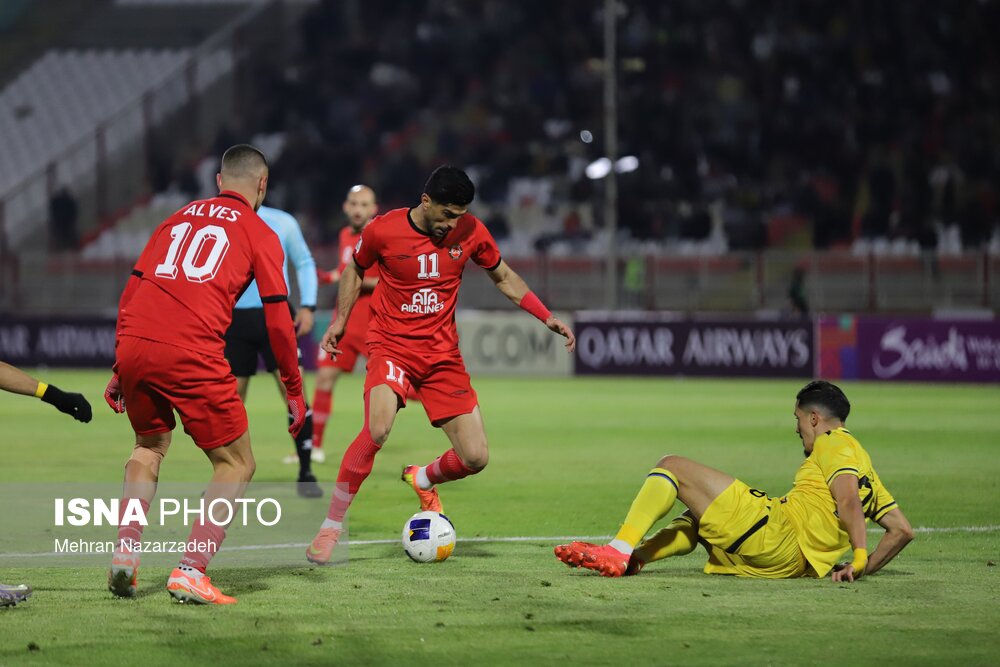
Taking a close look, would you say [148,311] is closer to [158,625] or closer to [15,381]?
[15,381]

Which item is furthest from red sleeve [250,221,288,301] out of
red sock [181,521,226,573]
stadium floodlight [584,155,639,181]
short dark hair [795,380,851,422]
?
stadium floodlight [584,155,639,181]

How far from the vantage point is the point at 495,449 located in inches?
580

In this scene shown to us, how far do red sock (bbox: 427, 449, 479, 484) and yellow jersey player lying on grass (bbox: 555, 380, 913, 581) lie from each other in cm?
125

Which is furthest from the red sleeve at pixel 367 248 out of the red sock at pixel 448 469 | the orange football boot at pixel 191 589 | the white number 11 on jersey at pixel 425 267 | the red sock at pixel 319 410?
the red sock at pixel 319 410

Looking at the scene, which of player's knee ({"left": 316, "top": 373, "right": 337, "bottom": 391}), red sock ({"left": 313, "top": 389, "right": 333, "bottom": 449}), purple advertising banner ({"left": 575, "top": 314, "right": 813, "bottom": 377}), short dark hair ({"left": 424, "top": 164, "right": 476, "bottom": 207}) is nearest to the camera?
short dark hair ({"left": 424, "top": 164, "right": 476, "bottom": 207})

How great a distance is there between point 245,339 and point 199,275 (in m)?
4.28

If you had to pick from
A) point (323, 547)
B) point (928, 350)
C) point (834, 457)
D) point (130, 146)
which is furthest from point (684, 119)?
point (834, 457)

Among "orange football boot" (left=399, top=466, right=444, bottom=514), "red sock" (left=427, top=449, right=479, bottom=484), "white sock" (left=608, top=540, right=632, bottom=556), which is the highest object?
"red sock" (left=427, top=449, right=479, bottom=484)

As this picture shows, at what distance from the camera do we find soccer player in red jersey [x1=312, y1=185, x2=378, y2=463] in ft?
41.2

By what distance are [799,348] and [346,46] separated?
1739 centimetres

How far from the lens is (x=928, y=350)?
2483 cm

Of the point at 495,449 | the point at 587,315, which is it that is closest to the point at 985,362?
the point at 587,315

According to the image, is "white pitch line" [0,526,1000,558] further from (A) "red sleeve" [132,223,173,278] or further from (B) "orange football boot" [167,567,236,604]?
(A) "red sleeve" [132,223,173,278]

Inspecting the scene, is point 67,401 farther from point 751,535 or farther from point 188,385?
point 751,535
